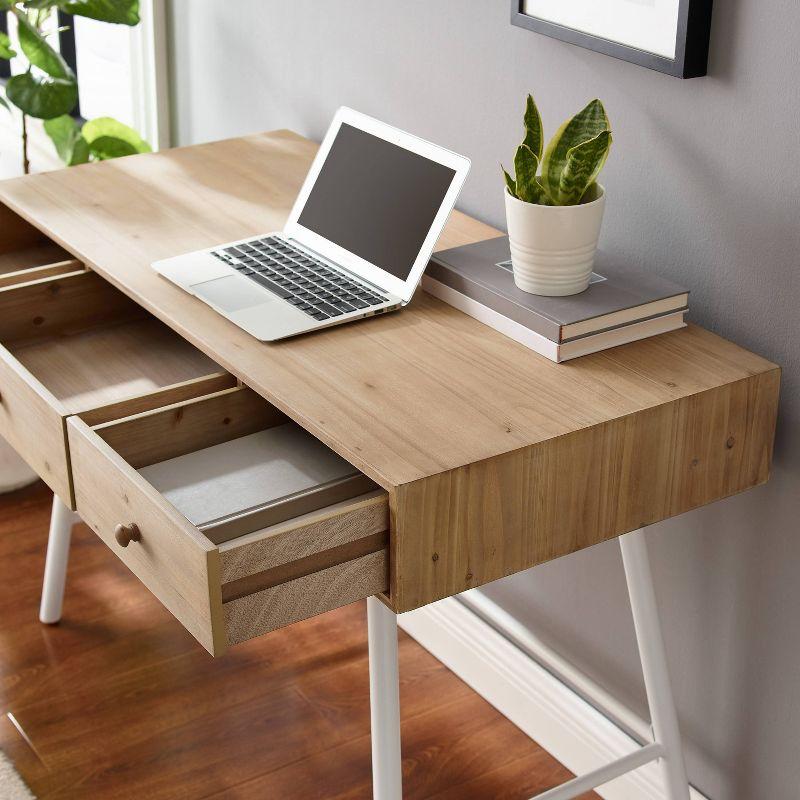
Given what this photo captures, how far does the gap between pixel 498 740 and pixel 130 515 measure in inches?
35.0

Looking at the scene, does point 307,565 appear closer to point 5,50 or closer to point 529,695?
point 529,695

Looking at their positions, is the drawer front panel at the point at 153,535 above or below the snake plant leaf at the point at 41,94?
below

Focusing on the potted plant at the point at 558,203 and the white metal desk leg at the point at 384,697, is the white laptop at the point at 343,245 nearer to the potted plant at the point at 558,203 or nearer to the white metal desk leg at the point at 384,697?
the potted plant at the point at 558,203

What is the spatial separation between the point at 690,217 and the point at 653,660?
0.56 metres

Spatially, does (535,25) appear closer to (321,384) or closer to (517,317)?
(517,317)

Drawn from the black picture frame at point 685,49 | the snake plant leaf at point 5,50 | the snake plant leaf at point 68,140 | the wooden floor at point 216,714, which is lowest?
the wooden floor at point 216,714

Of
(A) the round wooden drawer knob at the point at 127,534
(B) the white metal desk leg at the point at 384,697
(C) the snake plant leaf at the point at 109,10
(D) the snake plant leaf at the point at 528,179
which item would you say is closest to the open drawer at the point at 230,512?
(A) the round wooden drawer knob at the point at 127,534

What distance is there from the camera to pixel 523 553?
131 centimetres

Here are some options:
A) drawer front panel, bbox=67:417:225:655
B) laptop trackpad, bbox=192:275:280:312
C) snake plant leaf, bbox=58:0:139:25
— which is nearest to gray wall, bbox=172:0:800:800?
snake plant leaf, bbox=58:0:139:25

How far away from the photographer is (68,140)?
8.06 ft

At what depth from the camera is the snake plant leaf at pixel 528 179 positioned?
139cm

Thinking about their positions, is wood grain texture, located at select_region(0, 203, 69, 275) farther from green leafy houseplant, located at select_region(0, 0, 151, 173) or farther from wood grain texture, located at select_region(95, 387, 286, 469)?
wood grain texture, located at select_region(95, 387, 286, 469)

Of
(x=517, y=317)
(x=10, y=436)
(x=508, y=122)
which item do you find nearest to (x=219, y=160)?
(x=508, y=122)

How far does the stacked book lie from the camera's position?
1415 millimetres
